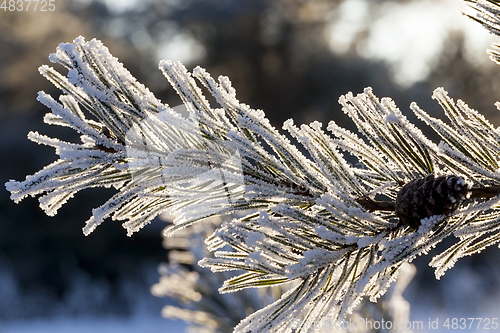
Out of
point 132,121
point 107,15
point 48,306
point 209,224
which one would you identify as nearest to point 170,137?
point 132,121

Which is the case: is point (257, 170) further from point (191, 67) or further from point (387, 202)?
point (191, 67)

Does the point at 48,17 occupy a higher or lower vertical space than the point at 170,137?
higher

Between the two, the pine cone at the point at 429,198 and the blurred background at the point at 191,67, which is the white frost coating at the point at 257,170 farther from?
the blurred background at the point at 191,67

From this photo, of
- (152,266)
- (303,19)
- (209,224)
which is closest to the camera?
(209,224)

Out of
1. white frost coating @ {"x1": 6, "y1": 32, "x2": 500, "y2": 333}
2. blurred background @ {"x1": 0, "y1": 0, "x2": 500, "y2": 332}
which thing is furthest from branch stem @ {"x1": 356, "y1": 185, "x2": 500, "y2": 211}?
blurred background @ {"x1": 0, "y1": 0, "x2": 500, "y2": 332}

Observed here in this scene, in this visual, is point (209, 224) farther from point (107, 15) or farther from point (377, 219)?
point (107, 15)
